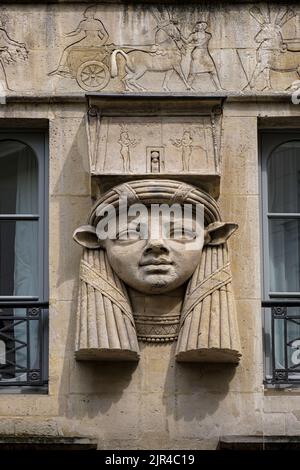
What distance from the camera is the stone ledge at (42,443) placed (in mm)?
23438

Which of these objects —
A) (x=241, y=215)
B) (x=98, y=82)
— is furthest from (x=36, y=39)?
(x=241, y=215)

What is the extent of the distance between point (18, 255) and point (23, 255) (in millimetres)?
42

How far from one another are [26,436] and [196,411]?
1.44 m

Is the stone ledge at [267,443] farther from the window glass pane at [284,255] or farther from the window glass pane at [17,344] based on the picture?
the window glass pane at [17,344]

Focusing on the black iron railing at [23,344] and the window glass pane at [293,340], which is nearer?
the black iron railing at [23,344]

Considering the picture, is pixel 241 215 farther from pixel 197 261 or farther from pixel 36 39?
pixel 36 39

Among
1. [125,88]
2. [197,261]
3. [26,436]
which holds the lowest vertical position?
[26,436]

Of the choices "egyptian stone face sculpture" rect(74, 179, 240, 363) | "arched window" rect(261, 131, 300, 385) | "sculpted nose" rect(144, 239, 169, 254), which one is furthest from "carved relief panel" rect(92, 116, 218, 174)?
Answer: "arched window" rect(261, 131, 300, 385)

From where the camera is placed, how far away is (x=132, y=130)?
80.1ft

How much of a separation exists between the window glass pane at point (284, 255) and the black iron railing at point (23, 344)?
200 centimetres

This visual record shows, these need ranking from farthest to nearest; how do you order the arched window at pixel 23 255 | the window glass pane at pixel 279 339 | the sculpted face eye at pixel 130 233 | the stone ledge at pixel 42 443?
the window glass pane at pixel 279 339, the arched window at pixel 23 255, the sculpted face eye at pixel 130 233, the stone ledge at pixel 42 443

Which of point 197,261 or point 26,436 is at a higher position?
point 197,261

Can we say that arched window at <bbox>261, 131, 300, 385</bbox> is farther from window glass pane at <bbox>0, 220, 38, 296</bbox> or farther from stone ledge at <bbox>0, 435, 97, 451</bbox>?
window glass pane at <bbox>0, 220, 38, 296</bbox>

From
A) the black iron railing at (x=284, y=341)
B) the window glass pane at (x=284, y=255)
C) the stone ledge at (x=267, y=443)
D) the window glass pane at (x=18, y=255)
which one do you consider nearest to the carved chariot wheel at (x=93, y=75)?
the window glass pane at (x=18, y=255)
